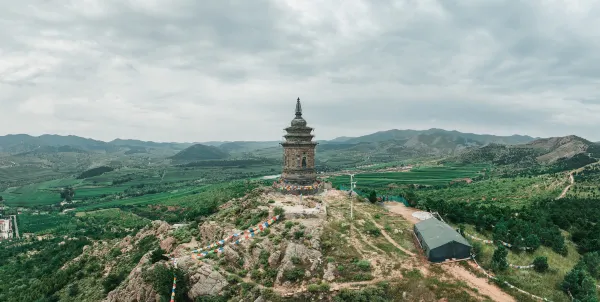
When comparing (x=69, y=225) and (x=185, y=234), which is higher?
(x=185, y=234)

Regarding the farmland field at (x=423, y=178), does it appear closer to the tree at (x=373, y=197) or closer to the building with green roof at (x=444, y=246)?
the tree at (x=373, y=197)

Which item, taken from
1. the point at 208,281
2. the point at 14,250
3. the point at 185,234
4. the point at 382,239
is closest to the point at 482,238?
the point at 382,239

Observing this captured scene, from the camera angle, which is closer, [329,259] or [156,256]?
[329,259]

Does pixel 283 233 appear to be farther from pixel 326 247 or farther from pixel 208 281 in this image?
pixel 208 281

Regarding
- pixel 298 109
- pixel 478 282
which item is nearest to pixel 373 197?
pixel 298 109

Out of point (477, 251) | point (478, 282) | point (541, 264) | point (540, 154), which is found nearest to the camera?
point (478, 282)

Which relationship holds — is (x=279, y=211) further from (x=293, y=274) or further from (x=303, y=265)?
(x=293, y=274)
